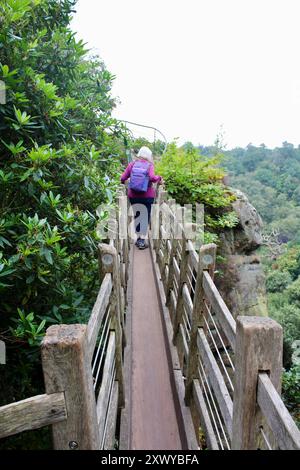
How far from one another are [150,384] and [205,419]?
103 cm

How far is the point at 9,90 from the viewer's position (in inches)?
96.7

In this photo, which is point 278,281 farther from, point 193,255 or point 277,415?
point 277,415

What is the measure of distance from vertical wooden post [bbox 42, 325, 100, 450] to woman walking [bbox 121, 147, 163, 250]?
164 inches

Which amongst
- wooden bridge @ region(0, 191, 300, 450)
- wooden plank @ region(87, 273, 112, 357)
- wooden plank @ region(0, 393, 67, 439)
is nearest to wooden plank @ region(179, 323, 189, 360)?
wooden bridge @ region(0, 191, 300, 450)

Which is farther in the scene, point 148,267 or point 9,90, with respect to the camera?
point 148,267

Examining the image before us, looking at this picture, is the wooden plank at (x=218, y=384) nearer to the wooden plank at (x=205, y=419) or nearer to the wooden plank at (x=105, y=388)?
the wooden plank at (x=205, y=419)

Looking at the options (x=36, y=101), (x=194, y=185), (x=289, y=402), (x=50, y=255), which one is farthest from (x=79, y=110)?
(x=289, y=402)

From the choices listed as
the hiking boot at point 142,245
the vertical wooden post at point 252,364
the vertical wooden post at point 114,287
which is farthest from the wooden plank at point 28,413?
the hiking boot at point 142,245

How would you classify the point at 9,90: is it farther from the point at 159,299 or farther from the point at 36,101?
the point at 159,299

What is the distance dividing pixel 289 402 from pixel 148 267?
750cm

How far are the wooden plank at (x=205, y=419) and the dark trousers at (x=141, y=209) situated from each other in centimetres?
355

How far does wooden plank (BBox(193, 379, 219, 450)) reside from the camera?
2273 mm

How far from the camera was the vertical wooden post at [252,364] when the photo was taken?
133 centimetres

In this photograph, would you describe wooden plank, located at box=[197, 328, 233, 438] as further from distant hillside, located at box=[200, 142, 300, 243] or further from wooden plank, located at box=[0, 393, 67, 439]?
distant hillside, located at box=[200, 142, 300, 243]
